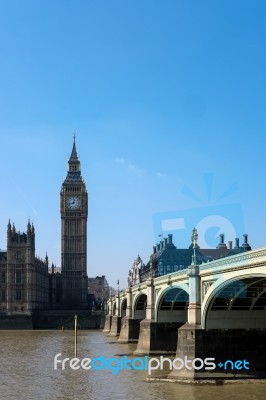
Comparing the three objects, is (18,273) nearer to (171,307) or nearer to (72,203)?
(72,203)

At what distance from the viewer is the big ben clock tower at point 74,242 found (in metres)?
161

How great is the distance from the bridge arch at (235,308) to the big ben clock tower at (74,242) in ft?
383

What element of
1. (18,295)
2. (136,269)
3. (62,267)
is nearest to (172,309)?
(18,295)

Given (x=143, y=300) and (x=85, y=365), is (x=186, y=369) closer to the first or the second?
(x=85, y=365)

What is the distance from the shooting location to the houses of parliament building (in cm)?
14012

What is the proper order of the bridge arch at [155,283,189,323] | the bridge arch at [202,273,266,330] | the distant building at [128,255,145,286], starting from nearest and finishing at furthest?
the bridge arch at [202,273,266,330] < the bridge arch at [155,283,189,323] < the distant building at [128,255,145,286]

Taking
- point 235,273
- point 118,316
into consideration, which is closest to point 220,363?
point 235,273

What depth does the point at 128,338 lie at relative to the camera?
79.9 metres

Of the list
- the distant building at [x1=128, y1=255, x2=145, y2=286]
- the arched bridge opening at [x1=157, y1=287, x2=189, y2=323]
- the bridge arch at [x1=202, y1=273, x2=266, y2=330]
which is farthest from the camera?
the distant building at [x1=128, y1=255, x2=145, y2=286]

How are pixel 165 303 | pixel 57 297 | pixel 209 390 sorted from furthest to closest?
pixel 57 297 < pixel 165 303 < pixel 209 390

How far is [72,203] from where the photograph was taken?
166625 mm

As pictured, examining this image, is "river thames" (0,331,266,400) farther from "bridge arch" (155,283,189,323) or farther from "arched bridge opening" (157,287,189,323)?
"arched bridge opening" (157,287,189,323)

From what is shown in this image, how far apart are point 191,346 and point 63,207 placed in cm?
12628

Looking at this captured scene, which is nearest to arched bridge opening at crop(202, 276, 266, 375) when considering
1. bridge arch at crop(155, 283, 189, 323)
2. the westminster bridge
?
the westminster bridge
